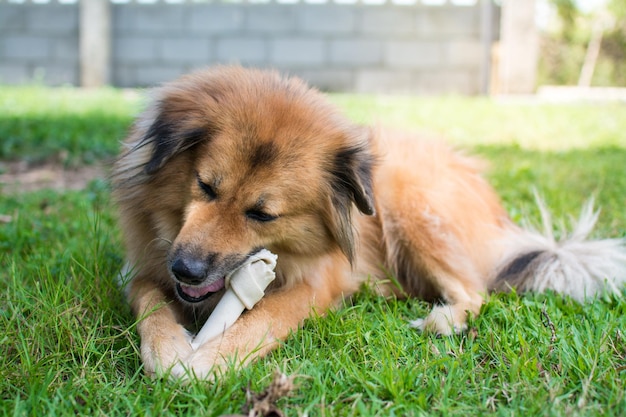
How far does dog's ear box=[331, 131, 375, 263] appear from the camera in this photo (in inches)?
101

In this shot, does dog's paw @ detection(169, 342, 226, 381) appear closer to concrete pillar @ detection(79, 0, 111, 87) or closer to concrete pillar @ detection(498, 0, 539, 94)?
concrete pillar @ detection(498, 0, 539, 94)

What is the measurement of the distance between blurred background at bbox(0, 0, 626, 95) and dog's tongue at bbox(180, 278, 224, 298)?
33.0ft

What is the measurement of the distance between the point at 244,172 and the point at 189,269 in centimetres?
43

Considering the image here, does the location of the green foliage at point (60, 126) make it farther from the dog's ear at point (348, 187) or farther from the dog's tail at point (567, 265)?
the dog's tail at point (567, 265)

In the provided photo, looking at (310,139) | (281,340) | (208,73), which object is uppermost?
(208,73)

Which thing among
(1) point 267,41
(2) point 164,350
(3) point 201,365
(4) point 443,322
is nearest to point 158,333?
(2) point 164,350

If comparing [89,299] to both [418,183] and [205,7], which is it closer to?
[418,183]

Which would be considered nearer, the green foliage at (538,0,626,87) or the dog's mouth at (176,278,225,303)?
the dog's mouth at (176,278,225,303)

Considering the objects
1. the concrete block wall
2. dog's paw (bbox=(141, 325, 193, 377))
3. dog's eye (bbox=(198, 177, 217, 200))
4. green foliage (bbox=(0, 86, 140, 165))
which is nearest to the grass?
dog's paw (bbox=(141, 325, 193, 377))

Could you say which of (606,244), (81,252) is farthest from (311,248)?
(606,244)

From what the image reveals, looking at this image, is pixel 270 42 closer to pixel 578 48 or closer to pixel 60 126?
pixel 60 126

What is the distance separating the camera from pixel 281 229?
2.51m

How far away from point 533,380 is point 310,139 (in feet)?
4.06

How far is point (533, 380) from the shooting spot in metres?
2.04
